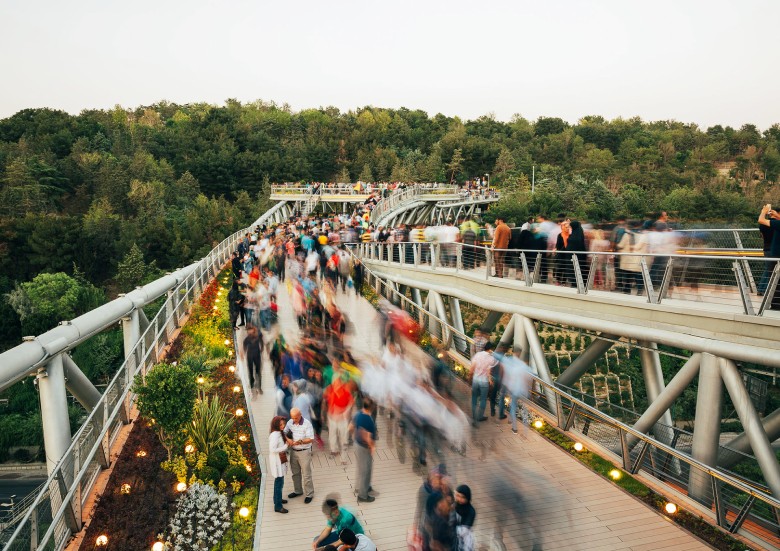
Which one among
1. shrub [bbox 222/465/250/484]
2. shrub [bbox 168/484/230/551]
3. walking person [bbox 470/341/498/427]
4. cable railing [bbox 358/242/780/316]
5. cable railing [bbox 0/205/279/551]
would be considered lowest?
shrub [bbox 168/484/230/551]

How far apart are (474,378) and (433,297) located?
10575 mm

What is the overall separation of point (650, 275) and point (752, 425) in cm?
299

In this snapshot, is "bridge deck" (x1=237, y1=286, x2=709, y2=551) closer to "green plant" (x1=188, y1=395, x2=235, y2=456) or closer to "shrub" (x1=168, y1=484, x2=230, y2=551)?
"shrub" (x1=168, y1=484, x2=230, y2=551)

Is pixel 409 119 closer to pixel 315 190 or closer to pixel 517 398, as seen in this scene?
pixel 315 190

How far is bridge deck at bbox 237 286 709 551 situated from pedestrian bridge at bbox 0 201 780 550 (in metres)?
0.03

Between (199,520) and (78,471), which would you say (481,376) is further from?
(78,471)

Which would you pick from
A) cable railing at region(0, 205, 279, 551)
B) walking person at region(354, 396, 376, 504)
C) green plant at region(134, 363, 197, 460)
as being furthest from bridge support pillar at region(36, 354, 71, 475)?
walking person at region(354, 396, 376, 504)

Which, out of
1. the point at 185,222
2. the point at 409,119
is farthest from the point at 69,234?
the point at 409,119

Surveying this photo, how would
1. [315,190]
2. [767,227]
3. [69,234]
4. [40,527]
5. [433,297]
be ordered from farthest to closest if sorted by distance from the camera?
1. [69,234]
2. [315,190]
3. [433,297]
4. [767,227]
5. [40,527]

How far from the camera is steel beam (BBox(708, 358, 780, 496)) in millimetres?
8500

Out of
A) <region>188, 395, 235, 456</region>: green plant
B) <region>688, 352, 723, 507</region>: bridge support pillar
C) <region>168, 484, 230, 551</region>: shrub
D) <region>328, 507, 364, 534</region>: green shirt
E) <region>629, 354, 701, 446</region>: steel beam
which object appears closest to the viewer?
<region>328, 507, 364, 534</region>: green shirt

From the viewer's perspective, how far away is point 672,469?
10.6m

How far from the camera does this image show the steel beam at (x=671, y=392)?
382 inches

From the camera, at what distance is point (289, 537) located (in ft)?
26.6
